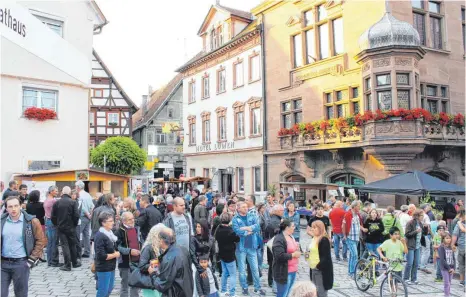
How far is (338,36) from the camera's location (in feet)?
70.1

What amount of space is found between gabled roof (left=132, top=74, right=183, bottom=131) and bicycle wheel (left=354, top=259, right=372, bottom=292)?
126 ft

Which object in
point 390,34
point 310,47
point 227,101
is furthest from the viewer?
point 227,101

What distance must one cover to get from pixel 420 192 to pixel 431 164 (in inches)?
264

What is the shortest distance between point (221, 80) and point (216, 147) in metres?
4.83

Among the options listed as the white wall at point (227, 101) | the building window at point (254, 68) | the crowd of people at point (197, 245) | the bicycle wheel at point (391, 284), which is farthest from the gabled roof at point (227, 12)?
the bicycle wheel at point (391, 284)

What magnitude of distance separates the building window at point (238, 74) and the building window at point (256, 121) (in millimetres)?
2352

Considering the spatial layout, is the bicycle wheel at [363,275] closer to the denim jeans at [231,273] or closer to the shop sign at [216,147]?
the denim jeans at [231,273]

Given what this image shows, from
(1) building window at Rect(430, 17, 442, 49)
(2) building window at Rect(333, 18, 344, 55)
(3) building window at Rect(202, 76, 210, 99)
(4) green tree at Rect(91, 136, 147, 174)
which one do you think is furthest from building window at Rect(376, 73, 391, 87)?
(4) green tree at Rect(91, 136, 147, 174)

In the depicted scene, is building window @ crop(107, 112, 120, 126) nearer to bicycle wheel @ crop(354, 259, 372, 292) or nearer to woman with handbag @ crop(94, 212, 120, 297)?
bicycle wheel @ crop(354, 259, 372, 292)

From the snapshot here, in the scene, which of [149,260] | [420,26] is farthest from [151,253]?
[420,26]

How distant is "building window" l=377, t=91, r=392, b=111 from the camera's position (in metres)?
17.9

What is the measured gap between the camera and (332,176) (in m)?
21.3

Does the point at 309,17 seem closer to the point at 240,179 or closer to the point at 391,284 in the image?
the point at 240,179

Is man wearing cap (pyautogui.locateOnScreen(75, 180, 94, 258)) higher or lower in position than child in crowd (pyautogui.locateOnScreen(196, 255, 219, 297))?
higher
